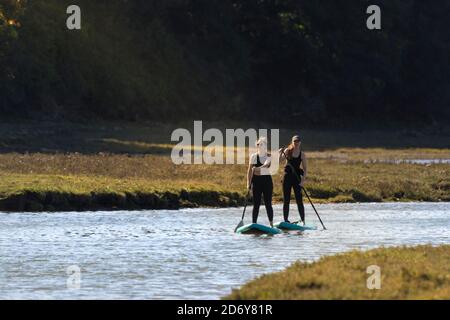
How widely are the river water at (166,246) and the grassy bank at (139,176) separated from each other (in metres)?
1.44

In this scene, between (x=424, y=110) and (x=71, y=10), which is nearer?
(x=71, y=10)

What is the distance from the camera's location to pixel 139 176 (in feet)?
142

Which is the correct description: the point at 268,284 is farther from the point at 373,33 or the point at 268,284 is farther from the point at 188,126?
the point at 373,33

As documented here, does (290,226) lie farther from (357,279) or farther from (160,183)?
(357,279)

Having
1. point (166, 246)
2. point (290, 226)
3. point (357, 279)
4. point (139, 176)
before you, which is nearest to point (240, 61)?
point (139, 176)

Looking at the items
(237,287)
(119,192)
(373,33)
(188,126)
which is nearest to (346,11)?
(373,33)

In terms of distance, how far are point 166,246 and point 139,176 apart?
52.9 feet

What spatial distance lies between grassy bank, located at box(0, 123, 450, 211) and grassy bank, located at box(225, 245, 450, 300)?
1535cm

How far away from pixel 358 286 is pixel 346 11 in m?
84.6

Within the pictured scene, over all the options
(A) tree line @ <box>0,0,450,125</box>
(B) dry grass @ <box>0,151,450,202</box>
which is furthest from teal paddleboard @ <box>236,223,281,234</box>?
(A) tree line @ <box>0,0,450,125</box>

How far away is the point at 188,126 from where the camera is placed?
276 ft

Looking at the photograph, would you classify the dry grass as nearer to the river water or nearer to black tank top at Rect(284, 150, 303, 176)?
the river water

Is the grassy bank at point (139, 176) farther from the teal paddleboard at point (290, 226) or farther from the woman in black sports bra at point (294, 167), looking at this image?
the woman in black sports bra at point (294, 167)

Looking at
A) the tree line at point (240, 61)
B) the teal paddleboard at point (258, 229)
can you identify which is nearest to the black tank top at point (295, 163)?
the teal paddleboard at point (258, 229)
